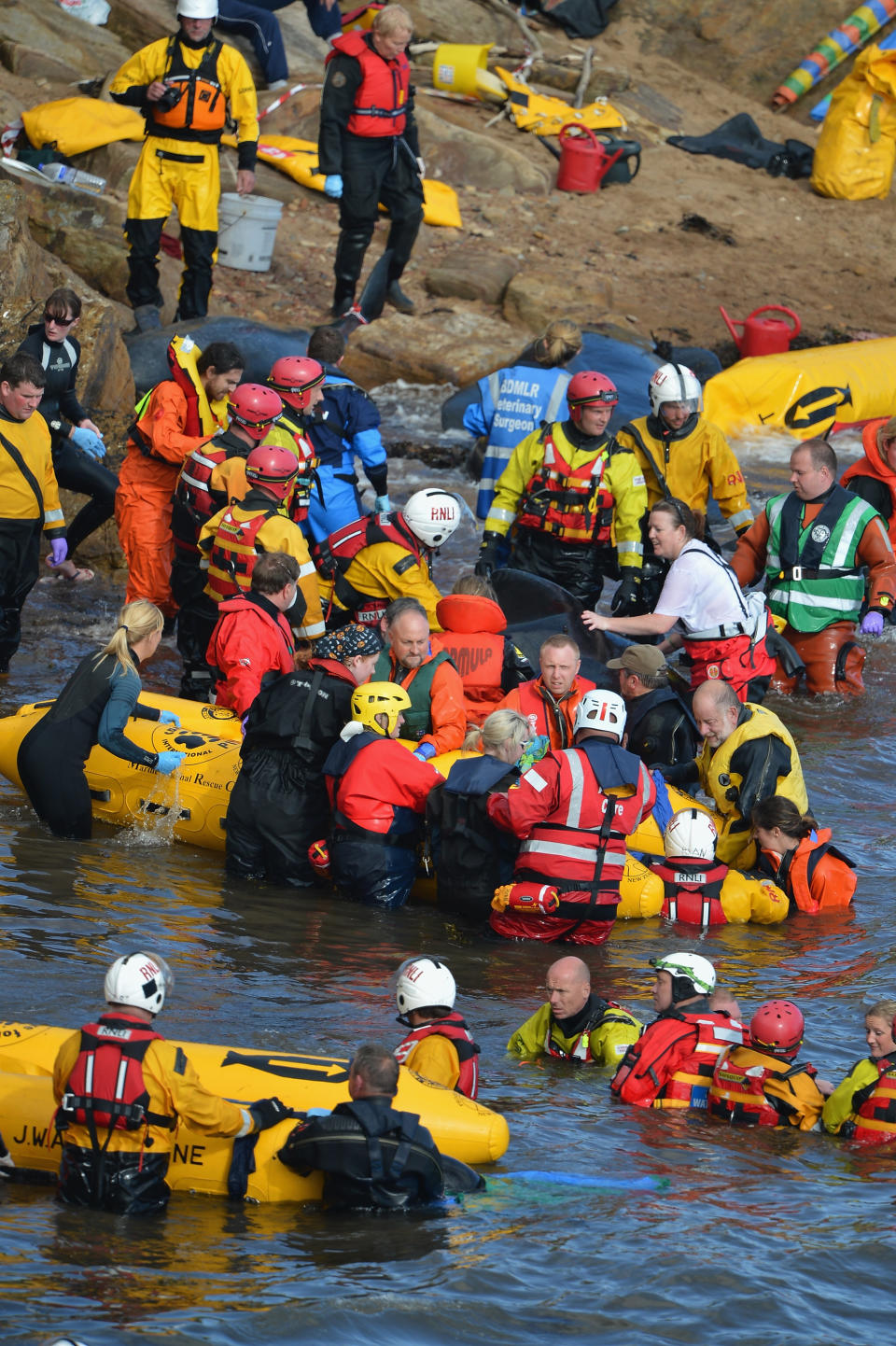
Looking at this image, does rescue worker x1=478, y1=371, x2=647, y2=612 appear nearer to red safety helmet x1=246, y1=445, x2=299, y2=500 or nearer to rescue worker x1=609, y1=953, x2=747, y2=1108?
red safety helmet x1=246, y1=445, x2=299, y2=500

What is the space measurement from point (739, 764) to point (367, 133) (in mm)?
6996

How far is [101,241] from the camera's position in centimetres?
1208

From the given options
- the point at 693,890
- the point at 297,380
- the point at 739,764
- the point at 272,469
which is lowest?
the point at 693,890

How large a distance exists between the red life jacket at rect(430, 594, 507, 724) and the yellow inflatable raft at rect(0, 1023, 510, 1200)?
2.78 metres

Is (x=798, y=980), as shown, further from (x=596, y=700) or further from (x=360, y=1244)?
(x=360, y=1244)

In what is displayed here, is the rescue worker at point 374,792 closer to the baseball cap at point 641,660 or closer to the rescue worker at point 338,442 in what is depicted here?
the baseball cap at point 641,660

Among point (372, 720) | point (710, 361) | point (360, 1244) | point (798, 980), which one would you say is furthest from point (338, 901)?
point (710, 361)

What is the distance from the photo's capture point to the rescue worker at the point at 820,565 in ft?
29.0

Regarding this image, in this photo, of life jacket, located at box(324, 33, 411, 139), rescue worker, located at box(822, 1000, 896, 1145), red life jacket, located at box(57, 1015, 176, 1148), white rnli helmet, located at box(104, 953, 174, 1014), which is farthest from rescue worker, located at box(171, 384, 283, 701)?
life jacket, located at box(324, 33, 411, 139)

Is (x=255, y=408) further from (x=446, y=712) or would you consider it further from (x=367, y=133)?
(x=367, y=133)

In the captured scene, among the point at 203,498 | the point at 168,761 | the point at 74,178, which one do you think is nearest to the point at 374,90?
the point at 74,178

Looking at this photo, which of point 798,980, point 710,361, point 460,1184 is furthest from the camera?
point 710,361

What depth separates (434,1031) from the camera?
193 inches

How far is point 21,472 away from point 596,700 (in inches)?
128
